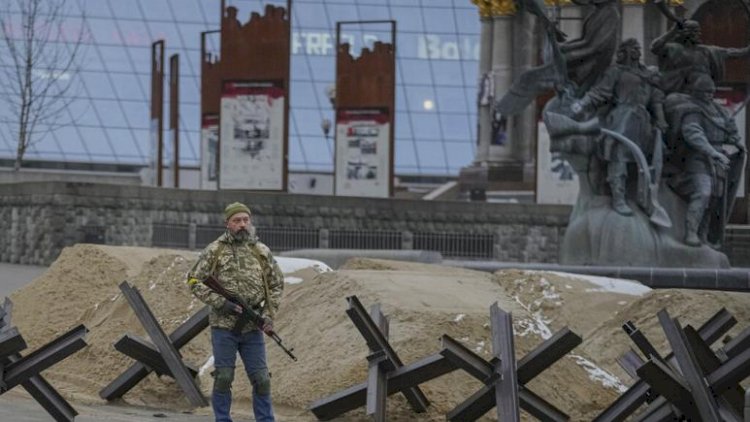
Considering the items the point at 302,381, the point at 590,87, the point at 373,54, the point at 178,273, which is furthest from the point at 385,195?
the point at 302,381

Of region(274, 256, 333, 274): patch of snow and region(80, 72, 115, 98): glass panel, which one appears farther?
region(80, 72, 115, 98): glass panel

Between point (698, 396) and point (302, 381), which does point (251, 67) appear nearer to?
point (302, 381)

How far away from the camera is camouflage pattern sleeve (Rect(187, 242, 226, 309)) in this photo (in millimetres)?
13914

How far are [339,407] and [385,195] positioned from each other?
27736mm

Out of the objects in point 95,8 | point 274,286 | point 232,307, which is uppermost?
point 95,8

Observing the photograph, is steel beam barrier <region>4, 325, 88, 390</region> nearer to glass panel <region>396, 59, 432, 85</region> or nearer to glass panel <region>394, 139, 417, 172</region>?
glass panel <region>394, 139, 417, 172</region>

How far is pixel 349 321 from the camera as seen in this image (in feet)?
57.1

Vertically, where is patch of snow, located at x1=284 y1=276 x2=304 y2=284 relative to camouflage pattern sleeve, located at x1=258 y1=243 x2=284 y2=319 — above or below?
below

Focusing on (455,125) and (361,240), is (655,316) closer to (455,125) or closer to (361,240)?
(361,240)

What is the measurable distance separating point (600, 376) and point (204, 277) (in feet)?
13.9

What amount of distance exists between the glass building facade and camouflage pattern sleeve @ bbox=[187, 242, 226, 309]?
222ft

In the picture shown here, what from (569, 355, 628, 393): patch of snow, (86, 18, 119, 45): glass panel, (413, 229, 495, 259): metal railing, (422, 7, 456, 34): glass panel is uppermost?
(422, 7, 456, 34): glass panel

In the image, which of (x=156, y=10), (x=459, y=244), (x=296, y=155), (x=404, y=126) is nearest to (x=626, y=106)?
(x=459, y=244)

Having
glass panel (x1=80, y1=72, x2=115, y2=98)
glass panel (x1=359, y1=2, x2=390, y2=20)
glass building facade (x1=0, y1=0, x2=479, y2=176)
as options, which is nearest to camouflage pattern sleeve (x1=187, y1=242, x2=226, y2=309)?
glass building facade (x1=0, y1=0, x2=479, y2=176)
